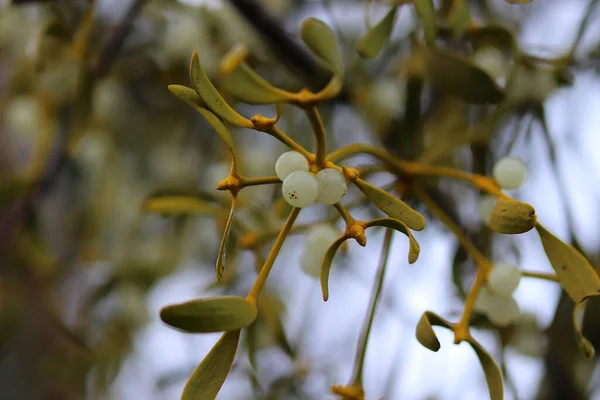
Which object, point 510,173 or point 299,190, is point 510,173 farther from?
point 299,190

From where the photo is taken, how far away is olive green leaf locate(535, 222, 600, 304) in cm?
Result: 29

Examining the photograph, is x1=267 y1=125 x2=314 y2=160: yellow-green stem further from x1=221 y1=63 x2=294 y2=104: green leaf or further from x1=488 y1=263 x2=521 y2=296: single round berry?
x1=488 y1=263 x2=521 y2=296: single round berry

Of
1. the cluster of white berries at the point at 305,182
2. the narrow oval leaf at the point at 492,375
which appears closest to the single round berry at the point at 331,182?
the cluster of white berries at the point at 305,182

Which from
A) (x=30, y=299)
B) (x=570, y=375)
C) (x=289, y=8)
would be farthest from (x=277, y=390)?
(x=30, y=299)

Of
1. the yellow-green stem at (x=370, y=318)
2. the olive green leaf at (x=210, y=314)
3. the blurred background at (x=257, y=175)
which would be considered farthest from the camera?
the blurred background at (x=257, y=175)

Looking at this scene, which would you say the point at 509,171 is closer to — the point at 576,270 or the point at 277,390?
the point at 576,270

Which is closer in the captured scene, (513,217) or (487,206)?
(513,217)

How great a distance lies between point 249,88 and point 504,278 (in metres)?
0.18

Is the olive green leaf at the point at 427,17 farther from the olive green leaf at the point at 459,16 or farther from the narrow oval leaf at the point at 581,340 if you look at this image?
the narrow oval leaf at the point at 581,340

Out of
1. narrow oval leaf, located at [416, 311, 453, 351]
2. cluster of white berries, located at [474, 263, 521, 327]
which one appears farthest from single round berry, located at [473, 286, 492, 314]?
narrow oval leaf, located at [416, 311, 453, 351]

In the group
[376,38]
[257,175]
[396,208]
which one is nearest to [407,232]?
[396,208]

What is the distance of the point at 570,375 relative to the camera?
536 millimetres

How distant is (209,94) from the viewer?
0.25m

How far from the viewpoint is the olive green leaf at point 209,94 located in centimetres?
24
